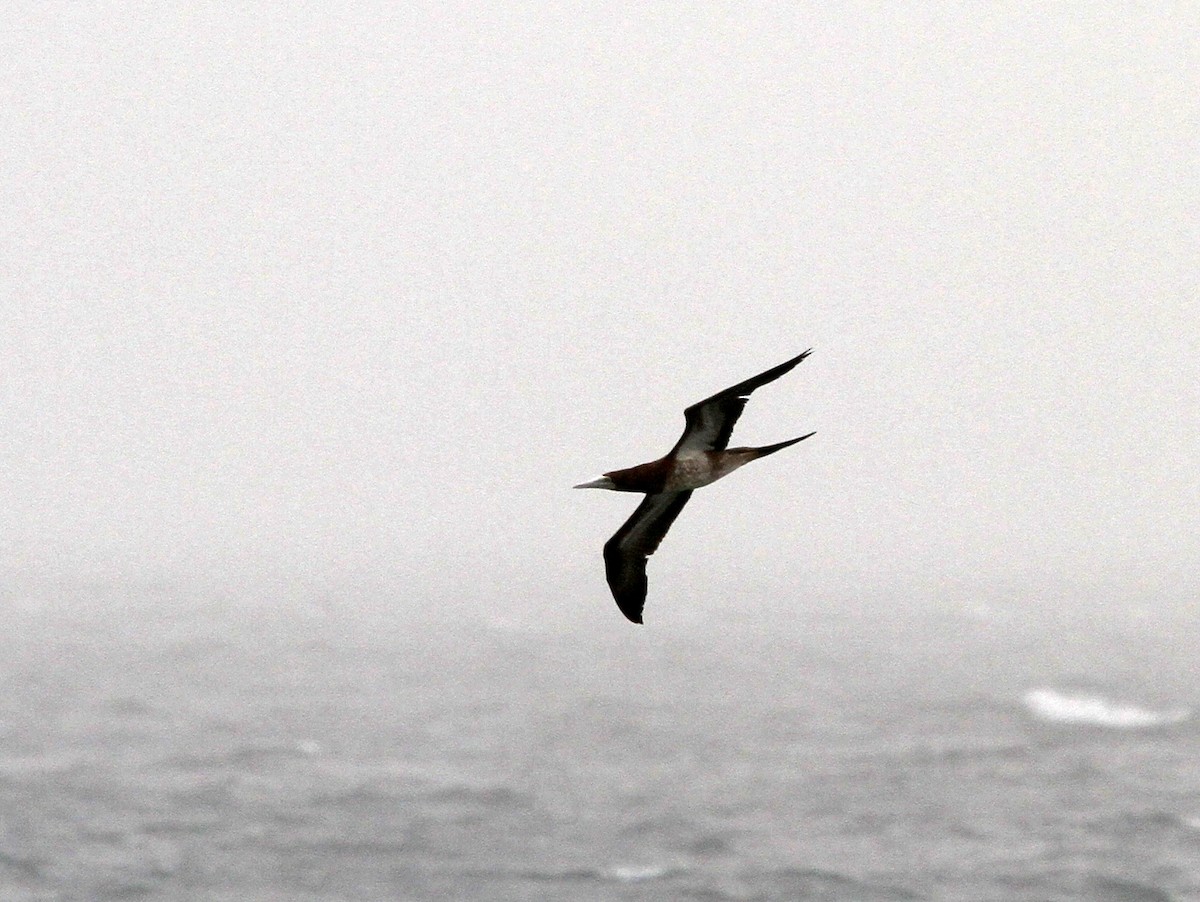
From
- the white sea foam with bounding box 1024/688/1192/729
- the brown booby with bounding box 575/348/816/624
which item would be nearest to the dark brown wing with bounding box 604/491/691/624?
the brown booby with bounding box 575/348/816/624

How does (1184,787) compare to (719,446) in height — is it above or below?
below

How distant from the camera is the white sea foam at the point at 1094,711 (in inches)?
4154

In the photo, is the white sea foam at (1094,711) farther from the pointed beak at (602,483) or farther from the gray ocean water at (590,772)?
the pointed beak at (602,483)

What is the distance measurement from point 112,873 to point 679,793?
31.2m

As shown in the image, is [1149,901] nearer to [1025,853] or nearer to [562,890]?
[1025,853]

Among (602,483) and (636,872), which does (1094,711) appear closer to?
(636,872)

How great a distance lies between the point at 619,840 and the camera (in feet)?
244

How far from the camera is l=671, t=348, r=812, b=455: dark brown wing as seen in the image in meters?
14.2

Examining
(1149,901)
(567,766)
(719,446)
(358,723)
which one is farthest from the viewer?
(358,723)

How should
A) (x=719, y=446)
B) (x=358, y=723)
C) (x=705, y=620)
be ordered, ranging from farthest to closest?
1. (x=705, y=620)
2. (x=358, y=723)
3. (x=719, y=446)

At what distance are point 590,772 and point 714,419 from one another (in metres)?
77.9

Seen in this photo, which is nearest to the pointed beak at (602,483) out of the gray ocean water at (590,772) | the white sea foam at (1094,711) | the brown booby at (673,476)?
the brown booby at (673,476)

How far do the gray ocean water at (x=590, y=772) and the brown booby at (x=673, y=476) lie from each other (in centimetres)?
5011

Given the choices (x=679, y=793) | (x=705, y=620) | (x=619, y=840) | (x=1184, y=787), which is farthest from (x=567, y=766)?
(x=705, y=620)
